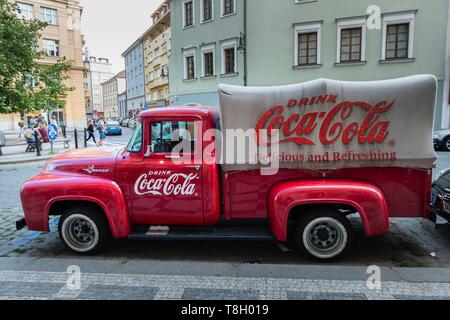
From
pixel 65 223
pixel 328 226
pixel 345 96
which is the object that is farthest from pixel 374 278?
pixel 65 223

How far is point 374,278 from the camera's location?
3.96 meters

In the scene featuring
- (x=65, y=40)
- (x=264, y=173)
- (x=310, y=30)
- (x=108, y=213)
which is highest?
(x=65, y=40)

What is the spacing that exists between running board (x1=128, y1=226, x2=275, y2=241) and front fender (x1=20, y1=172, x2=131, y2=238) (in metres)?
0.28

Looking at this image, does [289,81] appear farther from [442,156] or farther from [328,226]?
[328,226]

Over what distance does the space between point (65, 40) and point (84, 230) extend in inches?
1884

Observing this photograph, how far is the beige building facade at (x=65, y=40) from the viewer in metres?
42.9

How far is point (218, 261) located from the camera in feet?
14.9

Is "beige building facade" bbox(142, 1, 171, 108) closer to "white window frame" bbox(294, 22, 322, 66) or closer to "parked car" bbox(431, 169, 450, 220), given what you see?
"white window frame" bbox(294, 22, 322, 66)

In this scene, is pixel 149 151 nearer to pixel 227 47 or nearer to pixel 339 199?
pixel 339 199

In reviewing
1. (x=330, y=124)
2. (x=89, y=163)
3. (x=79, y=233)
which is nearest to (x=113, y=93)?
(x=89, y=163)

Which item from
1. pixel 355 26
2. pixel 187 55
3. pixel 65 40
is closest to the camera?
pixel 355 26

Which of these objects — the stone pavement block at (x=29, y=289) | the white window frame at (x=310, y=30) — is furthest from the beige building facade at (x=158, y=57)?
the stone pavement block at (x=29, y=289)

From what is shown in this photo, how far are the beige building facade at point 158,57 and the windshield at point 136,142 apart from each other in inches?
1482

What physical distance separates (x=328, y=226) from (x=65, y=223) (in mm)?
3562
